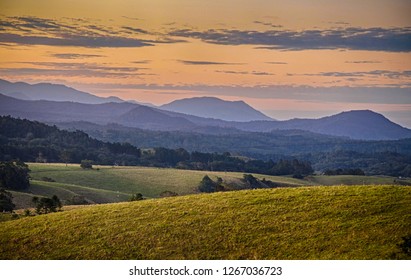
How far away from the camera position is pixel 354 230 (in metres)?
22.5

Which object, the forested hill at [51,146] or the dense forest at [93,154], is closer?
the forested hill at [51,146]

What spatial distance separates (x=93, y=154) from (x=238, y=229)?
406 ft

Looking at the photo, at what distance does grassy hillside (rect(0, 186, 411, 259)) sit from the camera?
2181 cm

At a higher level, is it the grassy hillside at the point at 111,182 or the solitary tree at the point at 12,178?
the solitary tree at the point at 12,178

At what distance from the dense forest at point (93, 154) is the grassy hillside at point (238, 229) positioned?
Result: 10676cm

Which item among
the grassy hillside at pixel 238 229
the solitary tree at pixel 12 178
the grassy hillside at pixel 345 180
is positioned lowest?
the grassy hillside at pixel 345 180

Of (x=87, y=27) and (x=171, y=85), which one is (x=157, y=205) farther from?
(x=171, y=85)

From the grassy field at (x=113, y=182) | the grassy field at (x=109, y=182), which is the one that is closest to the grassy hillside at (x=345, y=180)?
the grassy field at (x=113, y=182)

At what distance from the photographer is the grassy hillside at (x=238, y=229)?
71.6 feet

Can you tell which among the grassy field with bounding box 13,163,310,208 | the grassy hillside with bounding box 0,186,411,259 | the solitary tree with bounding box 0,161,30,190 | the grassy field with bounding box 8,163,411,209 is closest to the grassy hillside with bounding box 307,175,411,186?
the grassy field with bounding box 8,163,411,209

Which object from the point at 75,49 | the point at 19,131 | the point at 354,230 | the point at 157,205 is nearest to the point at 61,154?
the point at 19,131

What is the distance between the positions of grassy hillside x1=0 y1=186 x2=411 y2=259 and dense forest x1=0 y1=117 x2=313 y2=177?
106757 millimetres

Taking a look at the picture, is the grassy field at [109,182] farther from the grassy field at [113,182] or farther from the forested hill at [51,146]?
the forested hill at [51,146]

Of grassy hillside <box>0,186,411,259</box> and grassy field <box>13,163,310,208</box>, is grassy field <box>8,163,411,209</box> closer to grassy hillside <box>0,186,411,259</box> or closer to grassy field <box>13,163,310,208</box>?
grassy field <box>13,163,310,208</box>
